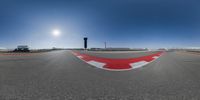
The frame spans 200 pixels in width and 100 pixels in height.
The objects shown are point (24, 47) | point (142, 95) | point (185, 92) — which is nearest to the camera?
point (142, 95)

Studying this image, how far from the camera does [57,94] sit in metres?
2.67

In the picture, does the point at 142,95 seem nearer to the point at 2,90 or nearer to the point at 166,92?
the point at 166,92

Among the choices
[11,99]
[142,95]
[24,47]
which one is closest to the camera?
[11,99]

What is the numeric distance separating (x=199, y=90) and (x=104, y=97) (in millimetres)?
1856

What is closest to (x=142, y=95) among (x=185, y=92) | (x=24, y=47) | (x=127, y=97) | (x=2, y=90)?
(x=127, y=97)

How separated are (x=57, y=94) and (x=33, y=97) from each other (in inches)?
15.1

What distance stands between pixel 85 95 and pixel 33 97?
849 mm

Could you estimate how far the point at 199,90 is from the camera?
2910 millimetres

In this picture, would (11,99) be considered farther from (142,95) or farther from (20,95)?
(142,95)

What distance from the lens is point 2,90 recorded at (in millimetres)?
2955

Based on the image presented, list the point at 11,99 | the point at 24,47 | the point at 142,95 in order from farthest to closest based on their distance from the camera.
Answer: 1. the point at 24,47
2. the point at 142,95
3. the point at 11,99

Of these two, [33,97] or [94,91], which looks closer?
[33,97]

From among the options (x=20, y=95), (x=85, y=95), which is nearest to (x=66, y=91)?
(x=85, y=95)

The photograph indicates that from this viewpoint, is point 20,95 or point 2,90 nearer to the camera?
point 20,95
